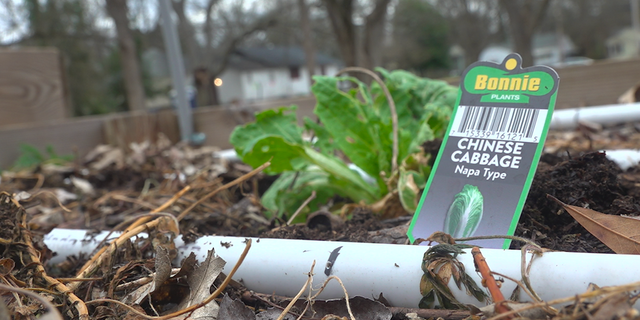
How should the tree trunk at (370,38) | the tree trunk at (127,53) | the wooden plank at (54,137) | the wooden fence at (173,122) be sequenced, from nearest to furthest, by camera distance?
the wooden plank at (54,137) < the wooden fence at (173,122) < the tree trunk at (370,38) < the tree trunk at (127,53)

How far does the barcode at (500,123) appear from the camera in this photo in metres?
1.00

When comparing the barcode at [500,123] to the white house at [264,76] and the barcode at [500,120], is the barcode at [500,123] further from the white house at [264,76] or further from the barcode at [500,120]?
the white house at [264,76]

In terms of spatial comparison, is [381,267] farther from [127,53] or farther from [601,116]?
[127,53]

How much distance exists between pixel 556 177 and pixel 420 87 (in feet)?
2.74

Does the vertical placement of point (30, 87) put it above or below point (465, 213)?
above

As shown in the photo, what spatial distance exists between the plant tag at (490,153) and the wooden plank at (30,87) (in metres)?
3.70

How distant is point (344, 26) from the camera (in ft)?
17.8

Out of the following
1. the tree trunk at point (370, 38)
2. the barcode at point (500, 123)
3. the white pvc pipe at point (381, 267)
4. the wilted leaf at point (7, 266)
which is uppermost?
the tree trunk at point (370, 38)

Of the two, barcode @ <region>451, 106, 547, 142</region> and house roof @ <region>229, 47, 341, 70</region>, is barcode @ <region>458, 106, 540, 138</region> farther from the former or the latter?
house roof @ <region>229, 47, 341, 70</region>

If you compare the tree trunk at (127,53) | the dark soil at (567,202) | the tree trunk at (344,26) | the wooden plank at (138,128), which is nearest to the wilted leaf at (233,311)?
the dark soil at (567,202)

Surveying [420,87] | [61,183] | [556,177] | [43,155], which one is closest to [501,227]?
[556,177]

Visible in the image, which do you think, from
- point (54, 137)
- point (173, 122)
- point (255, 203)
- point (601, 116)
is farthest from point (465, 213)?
point (173, 122)

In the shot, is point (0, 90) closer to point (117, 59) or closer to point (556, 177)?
point (556, 177)

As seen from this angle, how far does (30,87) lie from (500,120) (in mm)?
3859
